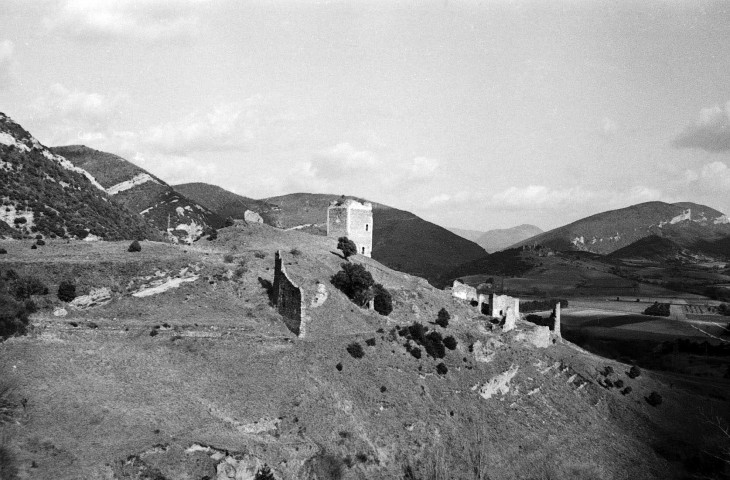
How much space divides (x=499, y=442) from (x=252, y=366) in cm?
2146

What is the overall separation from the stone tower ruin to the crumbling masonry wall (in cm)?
1692

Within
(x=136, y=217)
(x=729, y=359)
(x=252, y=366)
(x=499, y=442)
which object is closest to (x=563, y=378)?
(x=499, y=442)

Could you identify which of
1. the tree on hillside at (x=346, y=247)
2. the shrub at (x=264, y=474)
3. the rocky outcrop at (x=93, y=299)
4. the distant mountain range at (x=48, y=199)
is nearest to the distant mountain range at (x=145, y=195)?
the distant mountain range at (x=48, y=199)

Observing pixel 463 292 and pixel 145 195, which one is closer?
pixel 463 292

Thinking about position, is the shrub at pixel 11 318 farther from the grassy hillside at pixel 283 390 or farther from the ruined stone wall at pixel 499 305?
the ruined stone wall at pixel 499 305

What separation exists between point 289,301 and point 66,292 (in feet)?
49.0

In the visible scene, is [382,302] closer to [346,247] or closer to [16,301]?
[346,247]

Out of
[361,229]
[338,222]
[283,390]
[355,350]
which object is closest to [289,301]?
[355,350]

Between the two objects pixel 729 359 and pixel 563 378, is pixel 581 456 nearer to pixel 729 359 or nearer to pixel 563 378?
pixel 563 378

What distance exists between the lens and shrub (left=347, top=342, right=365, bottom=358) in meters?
46.2

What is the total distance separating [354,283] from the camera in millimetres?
52812

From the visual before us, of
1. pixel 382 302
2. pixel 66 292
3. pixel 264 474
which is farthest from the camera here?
pixel 382 302

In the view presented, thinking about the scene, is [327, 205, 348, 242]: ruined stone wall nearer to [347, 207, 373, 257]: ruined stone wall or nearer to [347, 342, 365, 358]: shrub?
[347, 207, 373, 257]: ruined stone wall

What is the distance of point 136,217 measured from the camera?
9788 centimetres
